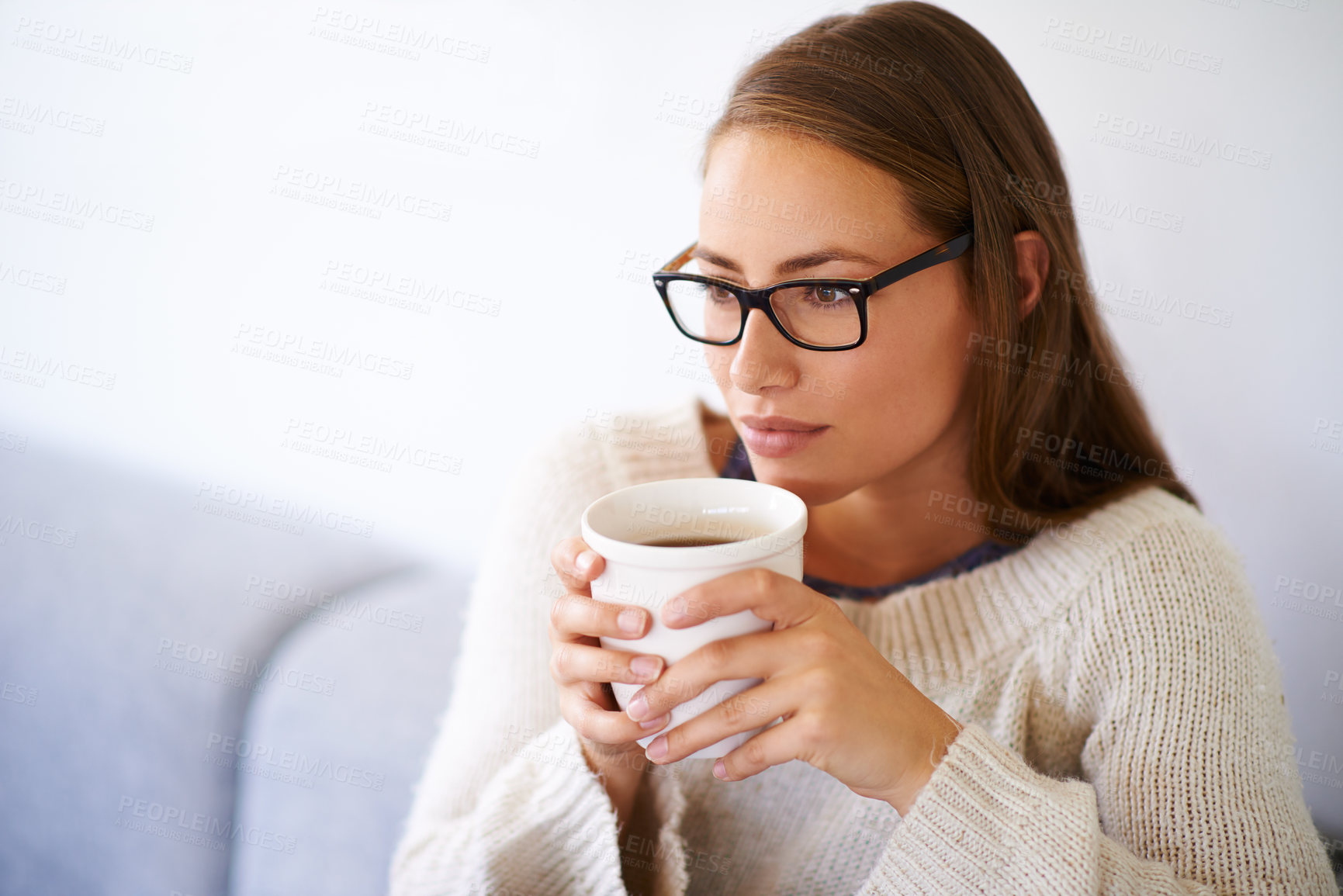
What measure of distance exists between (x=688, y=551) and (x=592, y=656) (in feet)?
0.51

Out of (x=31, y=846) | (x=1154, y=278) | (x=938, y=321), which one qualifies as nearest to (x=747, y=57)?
(x=938, y=321)

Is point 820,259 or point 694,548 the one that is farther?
point 820,259

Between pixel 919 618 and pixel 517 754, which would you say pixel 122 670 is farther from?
pixel 919 618

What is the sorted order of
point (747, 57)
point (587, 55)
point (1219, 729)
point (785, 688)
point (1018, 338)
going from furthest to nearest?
point (587, 55) < point (747, 57) < point (1018, 338) < point (1219, 729) < point (785, 688)

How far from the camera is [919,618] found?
1065 mm

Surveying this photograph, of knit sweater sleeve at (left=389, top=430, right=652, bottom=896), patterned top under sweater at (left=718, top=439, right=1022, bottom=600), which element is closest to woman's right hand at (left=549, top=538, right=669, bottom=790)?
knit sweater sleeve at (left=389, top=430, right=652, bottom=896)

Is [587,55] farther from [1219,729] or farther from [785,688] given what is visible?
[1219,729]

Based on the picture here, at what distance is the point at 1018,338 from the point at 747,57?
0.63 meters

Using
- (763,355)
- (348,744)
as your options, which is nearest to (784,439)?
(763,355)

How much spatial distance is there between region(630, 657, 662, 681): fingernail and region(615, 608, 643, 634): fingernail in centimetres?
3

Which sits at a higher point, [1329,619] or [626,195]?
[626,195]

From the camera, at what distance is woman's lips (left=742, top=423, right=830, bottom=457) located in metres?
0.96

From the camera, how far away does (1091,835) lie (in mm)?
752

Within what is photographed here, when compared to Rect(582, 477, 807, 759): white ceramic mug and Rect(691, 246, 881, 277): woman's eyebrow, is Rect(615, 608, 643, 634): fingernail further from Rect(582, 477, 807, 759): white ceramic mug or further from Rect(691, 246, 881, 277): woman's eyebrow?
Rect(691, 246, 881, 277): woman's eyebrow
